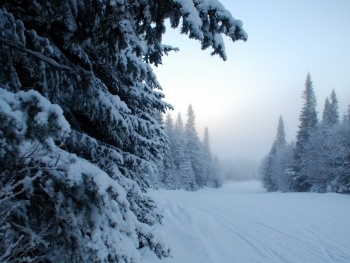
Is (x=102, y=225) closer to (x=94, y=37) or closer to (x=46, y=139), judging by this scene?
(x=46, y=139)

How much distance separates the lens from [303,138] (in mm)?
41344

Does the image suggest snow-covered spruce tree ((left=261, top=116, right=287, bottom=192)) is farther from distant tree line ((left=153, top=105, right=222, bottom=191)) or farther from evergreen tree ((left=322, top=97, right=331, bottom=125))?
distant tree line ((left=153, top=105, right=222, bottom=191))

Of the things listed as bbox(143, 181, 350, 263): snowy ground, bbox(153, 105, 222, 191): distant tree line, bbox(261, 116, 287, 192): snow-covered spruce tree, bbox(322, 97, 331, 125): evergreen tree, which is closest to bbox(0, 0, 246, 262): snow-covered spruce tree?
bbox(143, 181, 350, 263): snowy ground

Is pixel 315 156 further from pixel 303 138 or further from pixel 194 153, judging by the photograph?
pixel 194 153

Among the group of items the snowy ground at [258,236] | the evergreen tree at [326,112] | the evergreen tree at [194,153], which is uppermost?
the evergreen tree at [326,112]

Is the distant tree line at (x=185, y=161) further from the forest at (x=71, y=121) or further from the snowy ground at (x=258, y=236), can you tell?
the forest at (x=71, y=121)

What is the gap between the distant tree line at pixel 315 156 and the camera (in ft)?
97.0

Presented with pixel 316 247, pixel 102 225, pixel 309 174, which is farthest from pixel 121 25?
pixel 309 174

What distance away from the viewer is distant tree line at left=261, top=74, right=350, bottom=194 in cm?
2958

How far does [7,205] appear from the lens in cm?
240

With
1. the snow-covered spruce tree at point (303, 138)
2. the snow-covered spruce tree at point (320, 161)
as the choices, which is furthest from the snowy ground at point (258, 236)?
the snow-covered spruce tree at point (303, 138)

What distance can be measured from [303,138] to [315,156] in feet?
19.5

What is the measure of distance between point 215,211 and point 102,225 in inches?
484

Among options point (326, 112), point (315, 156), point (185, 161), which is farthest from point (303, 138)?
point (185, 161)
